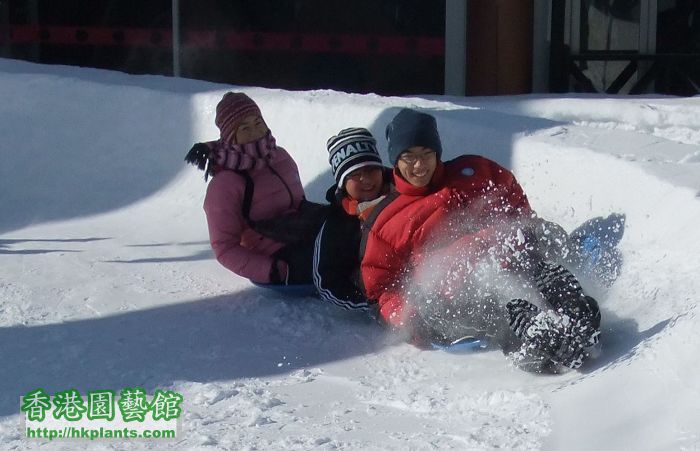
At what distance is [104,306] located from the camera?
388cm

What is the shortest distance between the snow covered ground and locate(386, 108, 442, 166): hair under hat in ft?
1.95

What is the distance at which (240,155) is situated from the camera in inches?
160

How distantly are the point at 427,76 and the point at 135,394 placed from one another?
20.0 feet

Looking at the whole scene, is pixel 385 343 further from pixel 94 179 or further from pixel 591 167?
pixel 94 179

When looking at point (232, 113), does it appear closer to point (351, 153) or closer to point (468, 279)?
point (351, 153)

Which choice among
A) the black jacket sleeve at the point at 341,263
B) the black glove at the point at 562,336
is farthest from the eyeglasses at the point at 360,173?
the black glove at the point at 562,336

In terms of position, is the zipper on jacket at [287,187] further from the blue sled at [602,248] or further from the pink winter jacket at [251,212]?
the blue sled at [602,248]

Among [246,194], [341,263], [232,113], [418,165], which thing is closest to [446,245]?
[418,165]

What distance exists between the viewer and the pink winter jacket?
399cm

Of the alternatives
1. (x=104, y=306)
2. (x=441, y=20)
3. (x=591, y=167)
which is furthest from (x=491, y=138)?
(x=441, y=20)

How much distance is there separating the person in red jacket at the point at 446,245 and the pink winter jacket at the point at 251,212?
602 millimetres

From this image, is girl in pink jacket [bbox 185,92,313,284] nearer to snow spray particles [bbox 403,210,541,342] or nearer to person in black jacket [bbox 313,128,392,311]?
person in black jacket [bbox 313,128,392,311]

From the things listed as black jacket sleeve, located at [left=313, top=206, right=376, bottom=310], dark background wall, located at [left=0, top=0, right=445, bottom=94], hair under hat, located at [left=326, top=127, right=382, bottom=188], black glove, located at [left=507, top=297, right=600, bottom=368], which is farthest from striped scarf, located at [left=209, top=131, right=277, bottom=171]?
dark background wall, located at [left=0, top=0, right=445, bottom=94]

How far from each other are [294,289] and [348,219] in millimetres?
393
